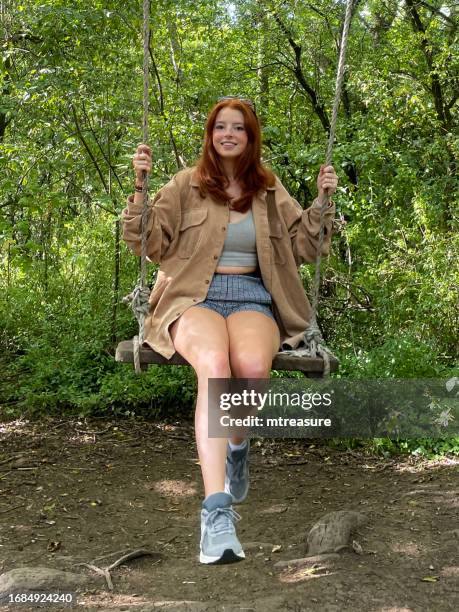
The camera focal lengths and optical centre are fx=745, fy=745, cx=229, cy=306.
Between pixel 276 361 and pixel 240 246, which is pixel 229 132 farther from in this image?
pixel 276 361

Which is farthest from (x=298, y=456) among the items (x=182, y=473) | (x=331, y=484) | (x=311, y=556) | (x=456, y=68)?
(x=456, y=68)

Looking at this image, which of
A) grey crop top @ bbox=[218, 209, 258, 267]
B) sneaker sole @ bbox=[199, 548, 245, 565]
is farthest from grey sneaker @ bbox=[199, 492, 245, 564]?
grey crop top @ bbox=[218, 209, 258, 267]

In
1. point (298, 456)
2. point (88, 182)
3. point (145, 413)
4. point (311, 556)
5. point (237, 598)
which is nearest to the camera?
point (237, 598)

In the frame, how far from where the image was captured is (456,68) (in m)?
6.01

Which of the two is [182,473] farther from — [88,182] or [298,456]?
[88,182]

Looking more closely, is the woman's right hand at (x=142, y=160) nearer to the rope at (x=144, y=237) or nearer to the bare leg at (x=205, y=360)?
the rope at (x=144, y=237)

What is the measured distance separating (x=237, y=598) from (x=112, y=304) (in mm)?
3206

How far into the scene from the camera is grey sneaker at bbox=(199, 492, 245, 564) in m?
2.25

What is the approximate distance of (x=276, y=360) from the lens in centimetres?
283

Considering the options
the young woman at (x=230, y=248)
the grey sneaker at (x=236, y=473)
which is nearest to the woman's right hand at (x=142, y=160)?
the young woman at (x=230, y=248)

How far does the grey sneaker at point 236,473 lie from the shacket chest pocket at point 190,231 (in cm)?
79

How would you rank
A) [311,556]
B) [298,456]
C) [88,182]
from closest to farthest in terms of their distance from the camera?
[311,556] → [298,456] → [88,182]

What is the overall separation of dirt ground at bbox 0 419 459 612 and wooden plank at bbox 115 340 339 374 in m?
0.95

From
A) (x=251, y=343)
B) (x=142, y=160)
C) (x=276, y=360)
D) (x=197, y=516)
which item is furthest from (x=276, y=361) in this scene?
(x=197, y=516)
